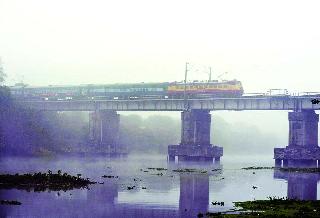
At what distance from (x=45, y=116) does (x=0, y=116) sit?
43.1 metres

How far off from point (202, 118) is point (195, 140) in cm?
538

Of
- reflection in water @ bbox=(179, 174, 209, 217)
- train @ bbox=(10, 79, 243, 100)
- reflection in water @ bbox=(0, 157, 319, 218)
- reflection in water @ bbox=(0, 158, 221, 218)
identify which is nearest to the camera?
reflection in water @ bbox=(0, 158, 221, 218)

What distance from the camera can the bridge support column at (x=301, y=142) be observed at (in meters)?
106

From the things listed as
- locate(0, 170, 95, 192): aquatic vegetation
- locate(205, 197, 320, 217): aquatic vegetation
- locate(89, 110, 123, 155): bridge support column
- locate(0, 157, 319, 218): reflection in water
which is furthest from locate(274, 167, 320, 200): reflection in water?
locate(89, 110, 123, 155): bridge support column

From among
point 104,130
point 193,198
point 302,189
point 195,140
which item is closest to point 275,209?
point 193,198

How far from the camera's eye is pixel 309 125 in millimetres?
108375

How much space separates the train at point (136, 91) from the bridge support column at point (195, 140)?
5.30m

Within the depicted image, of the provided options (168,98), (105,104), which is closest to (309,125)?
(168,98)

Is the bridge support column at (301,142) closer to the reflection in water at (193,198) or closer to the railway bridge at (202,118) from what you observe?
the railway bridge at (202,118)

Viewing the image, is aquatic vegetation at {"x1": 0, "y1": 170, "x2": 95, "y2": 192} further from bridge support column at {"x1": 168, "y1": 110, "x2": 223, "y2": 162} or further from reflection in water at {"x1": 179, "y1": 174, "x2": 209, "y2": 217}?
bridge support column at {"x1": 168, "y1": 110, "x2": 223, "y2": 162}

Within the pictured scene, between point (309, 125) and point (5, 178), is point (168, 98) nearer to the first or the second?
point (309, 125)

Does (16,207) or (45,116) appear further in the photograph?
(45,116)

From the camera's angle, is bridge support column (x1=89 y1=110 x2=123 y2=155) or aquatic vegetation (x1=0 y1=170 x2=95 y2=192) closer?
aquatic vegetation (x1=0 y1=170 x2=95 y2=192)

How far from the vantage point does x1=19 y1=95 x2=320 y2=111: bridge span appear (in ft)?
365
